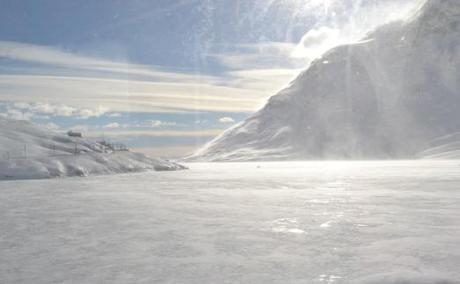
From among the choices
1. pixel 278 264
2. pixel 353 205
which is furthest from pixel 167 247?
pixel 353 205

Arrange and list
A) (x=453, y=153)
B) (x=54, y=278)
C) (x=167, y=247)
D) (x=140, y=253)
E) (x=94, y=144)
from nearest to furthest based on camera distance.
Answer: (x=54, y=278)
(x=140, y=253)
(x=167, y=247)
(x=94, y=144)
(x=453, y=153)

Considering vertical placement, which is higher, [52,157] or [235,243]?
[52,157]

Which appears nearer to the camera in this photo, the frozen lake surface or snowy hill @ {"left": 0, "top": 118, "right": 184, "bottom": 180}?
the frozen lake surface

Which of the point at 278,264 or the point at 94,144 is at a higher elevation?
the point at 94,144

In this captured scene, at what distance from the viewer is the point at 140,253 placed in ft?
51.2

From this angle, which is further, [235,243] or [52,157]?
[52,157]

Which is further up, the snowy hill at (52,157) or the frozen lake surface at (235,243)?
the snowy hill at (52,157)

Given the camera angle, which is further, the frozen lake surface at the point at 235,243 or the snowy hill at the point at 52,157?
the snowy hill at the point at 52,157

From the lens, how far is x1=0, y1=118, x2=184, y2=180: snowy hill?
76.1 metres

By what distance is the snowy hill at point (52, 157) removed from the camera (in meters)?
76.1

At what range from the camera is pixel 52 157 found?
83375 mm

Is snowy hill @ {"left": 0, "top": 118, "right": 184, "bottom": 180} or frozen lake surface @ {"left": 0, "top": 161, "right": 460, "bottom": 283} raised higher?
snowy hill @ {"left": 0, "top": 118, "right": 184, "bottom": 180}

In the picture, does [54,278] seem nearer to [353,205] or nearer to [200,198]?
[353,205]

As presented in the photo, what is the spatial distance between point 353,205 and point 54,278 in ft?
67.6
